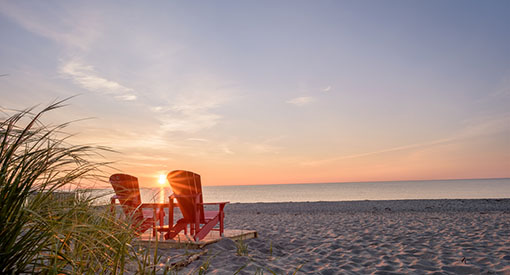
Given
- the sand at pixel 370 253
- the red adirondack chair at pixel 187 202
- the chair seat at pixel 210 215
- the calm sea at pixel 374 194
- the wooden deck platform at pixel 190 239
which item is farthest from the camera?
the calm sea at pixel 374 194

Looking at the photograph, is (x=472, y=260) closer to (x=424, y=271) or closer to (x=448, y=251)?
(x=448, y=251)

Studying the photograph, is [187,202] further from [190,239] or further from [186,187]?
[190,239]

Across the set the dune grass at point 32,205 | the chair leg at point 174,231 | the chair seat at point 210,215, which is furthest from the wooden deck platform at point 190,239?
the dune grass at point 32,205

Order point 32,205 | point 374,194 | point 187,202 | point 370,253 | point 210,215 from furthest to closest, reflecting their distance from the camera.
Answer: point 374,194 < point 210,215 < point 187,202 < point 370,253 < point 32,205

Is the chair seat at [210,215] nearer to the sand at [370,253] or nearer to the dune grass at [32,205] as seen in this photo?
the sand at [370,253]

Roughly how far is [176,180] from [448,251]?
4.19 metres

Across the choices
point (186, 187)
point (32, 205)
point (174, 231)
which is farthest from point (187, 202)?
point (32, 205)

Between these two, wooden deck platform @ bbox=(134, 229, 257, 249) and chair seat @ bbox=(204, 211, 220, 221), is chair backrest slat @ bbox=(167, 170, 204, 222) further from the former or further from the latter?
wooden deck platform @ bbox=(134, 229, 257, 249)

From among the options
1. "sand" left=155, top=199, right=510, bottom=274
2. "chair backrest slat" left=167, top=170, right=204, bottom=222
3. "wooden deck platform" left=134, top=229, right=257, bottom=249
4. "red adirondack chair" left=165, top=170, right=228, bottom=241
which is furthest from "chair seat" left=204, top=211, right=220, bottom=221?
"sand" left=155, top=199, right=510, bottom=274

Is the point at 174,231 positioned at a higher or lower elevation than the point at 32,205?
lower

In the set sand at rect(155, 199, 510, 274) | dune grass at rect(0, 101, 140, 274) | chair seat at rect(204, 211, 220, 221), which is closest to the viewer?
dune grass at rect(0, 101, 140, 274)

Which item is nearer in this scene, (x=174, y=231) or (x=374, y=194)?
(x=174, y=231)

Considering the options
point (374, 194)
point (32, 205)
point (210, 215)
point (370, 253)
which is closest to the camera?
point (32, 205)

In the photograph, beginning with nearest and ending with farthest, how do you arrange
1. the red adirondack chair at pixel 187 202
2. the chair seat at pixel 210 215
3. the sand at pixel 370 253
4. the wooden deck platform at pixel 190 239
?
the sand at pixel 370 253 < the wooden deck platform at pixel 190 239 < the red adirondack chair at pixel 187 202 < the chair seat at pixel 210 215
